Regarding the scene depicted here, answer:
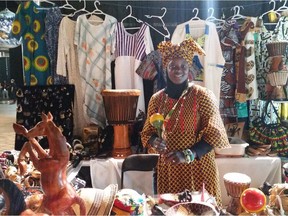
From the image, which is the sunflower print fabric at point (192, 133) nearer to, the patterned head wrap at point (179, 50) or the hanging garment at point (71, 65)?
the patterned head wrap at point (179, 50)

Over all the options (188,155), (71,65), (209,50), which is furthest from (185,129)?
(71,65)

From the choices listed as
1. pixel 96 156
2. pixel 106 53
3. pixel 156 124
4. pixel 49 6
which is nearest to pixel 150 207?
pixel 156 124

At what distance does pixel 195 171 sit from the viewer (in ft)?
5.21

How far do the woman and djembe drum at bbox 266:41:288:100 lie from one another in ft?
4.52

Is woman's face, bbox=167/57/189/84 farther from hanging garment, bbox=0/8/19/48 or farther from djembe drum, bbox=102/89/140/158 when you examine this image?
hanging garment, bbox=0/8/19/48

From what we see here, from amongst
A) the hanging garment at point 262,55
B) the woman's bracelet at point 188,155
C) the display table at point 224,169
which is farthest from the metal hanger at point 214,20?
the woman's bracelet at point 188,155

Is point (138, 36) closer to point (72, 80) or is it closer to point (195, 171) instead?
point (72, 80)

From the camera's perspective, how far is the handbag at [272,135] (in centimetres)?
269

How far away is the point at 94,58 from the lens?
281 cm

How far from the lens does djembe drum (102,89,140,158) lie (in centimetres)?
246

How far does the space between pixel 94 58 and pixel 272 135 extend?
1.75 m

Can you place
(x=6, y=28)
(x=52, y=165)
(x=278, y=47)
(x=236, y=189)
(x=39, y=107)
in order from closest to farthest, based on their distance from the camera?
(x=52, y=165) → (x=236, y=189) → (x=278, y=47) → (x=39, y=107) → (x=6, y=28)

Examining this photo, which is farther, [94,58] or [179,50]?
[94,58]

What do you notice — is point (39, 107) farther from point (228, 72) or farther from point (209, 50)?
point (228, 72)
